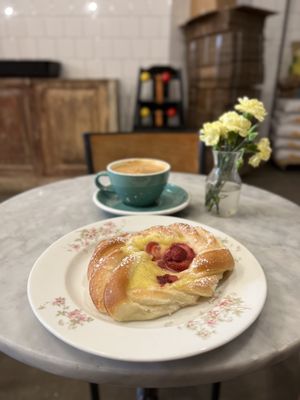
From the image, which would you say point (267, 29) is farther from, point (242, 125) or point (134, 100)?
point (242, 125)

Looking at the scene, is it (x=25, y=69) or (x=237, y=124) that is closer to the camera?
(x=237, y=124)

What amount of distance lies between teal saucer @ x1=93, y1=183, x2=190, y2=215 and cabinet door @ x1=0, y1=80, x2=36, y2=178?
212 cm

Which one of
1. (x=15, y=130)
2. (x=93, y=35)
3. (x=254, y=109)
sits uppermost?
Result: (x=93, y=35)

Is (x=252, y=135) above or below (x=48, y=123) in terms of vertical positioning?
above

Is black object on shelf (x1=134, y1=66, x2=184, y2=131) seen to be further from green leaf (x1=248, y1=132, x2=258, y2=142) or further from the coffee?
green leaf (x1=248, y1=132, x2=258, y2=142)

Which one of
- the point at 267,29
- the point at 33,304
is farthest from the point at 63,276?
the point at 267,29

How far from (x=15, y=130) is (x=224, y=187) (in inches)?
94.3

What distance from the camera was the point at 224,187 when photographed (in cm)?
75

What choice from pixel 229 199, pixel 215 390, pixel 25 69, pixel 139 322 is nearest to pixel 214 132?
pixel 229 199

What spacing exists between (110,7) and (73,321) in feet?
9.79

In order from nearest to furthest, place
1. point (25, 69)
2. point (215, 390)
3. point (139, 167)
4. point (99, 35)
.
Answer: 1. point (139, 167)
2. point (215, 390)
3. point (25, 69)
4. point (99, 35)

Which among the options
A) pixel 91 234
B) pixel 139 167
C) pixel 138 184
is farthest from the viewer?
pixel 139 167

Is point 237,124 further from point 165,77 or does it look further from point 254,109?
point 165,77

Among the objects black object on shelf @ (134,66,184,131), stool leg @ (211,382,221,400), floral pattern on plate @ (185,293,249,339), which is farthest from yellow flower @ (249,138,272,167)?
black object on shelf @ (134,66,184,131)
